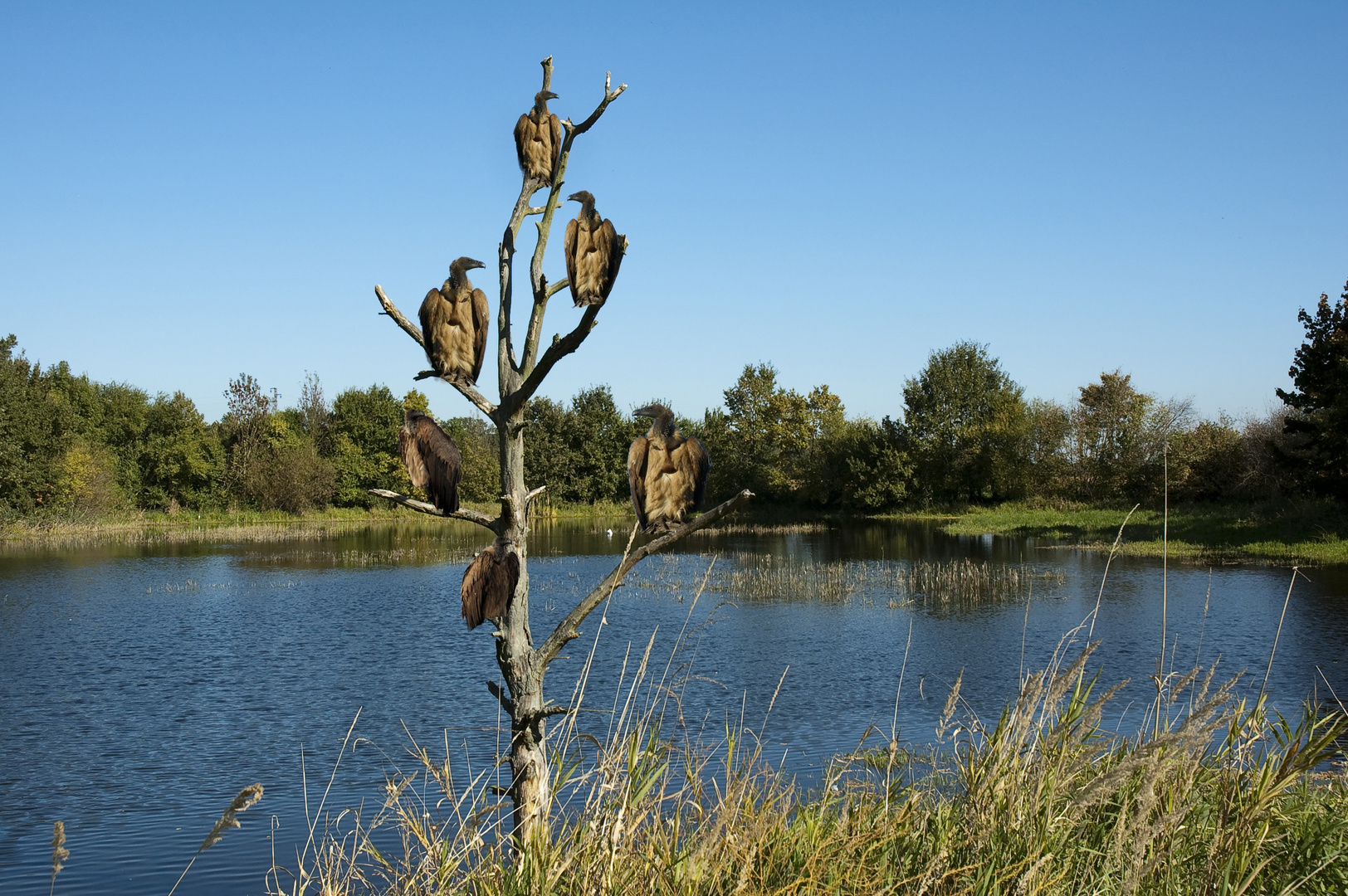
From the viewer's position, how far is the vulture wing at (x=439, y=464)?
5.49 feet

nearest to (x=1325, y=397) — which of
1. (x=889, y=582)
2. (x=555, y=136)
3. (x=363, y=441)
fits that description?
(x=889, y=582)

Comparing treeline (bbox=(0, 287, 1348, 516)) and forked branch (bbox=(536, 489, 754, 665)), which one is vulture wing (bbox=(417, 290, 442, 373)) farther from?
treeline (bbox=(0, 287, 1348, 516))

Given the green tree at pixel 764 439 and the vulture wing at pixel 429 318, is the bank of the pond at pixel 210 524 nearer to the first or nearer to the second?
the green tree at pixel 764 439

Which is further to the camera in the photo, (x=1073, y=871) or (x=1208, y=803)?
(x=1208, y=803)

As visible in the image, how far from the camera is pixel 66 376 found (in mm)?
49625

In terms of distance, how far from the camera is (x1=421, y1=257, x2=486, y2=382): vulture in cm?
176

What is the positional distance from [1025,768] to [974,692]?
9.22m

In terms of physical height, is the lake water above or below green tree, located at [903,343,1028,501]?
below

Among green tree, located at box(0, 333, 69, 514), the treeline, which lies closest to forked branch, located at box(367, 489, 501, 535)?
the treeline

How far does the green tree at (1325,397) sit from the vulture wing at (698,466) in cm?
2520

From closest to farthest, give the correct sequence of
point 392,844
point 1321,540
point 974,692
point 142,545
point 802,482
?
point 392,844 < point 974,692 < point 1321,540 < point 142,545 < point 802,482

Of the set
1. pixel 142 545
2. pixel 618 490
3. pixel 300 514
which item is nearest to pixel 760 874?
pixel 142 545

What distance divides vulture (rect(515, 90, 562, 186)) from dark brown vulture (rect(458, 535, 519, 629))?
2.59 ft

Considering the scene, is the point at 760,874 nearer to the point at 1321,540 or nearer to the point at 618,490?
the point at 1321,540
